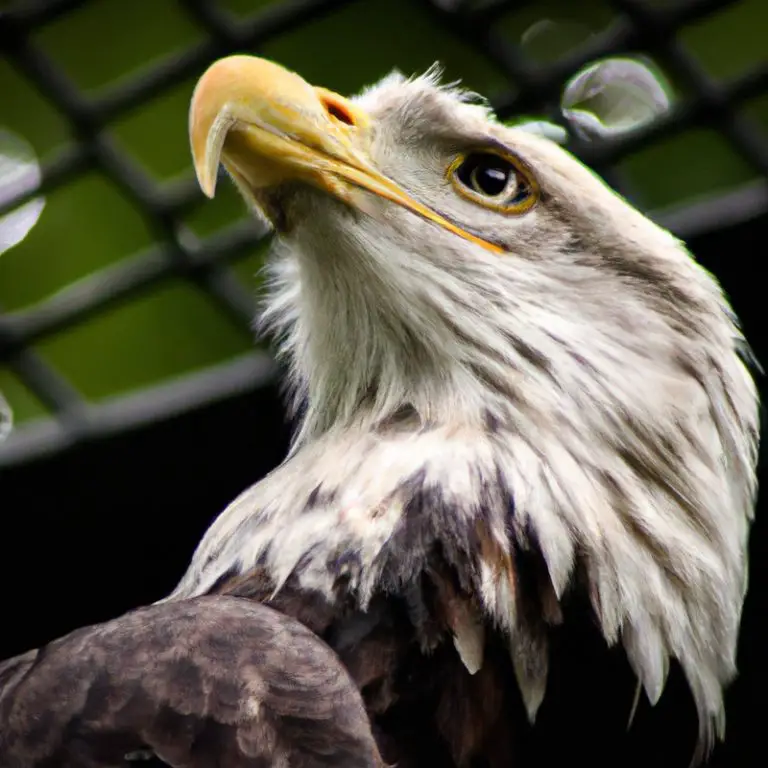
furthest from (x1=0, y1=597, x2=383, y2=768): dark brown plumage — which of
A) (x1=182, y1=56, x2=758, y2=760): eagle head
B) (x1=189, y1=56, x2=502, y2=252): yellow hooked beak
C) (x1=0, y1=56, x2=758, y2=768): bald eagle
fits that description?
(x1=189, y1=56, x2=502, y2=252): yellow hooked beak

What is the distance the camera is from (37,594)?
14.5 feet

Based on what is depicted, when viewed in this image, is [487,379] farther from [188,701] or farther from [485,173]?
[188,701]

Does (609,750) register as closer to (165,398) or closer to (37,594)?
(165,398)

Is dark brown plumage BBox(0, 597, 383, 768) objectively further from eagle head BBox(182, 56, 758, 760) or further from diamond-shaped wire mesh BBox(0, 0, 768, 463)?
diamond-shaped wire mesh BBox(0, 0, 768, 463)

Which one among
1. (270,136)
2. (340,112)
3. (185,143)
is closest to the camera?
(270,136)

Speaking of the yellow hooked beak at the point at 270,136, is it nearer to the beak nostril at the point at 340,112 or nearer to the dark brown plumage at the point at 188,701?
the beak nostril at the point at 340,112

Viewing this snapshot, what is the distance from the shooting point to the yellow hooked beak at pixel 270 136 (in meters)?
2.23

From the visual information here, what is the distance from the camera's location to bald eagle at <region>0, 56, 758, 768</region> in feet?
5.85

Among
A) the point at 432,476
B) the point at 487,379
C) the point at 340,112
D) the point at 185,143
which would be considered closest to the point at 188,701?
the point at 432,476

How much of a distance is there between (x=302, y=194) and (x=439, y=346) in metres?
0.35

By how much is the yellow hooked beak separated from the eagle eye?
14cm

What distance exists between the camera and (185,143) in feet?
13.2

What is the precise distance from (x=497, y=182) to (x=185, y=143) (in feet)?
5.56

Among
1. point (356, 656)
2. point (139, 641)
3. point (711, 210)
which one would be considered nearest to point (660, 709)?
point (356, 656)
